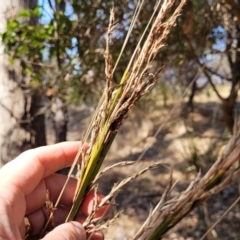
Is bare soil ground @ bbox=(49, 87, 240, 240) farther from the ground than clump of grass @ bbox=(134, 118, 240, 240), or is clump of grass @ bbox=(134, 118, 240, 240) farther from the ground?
clump of grass @ bbox=(134, 118, 240, 240)

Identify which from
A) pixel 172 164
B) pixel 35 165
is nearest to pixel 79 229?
pixel 35 165

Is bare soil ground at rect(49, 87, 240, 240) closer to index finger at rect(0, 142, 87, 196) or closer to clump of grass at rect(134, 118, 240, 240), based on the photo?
index finger at rect(0, 142, 87, 196)

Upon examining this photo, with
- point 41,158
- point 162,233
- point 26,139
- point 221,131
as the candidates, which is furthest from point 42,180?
point 221,131

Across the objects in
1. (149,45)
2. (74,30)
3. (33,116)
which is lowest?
(33,116)

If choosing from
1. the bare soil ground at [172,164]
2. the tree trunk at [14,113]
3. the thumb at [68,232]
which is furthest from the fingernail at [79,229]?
the tree trunk at [14,113]

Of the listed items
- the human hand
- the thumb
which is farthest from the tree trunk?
the thumb

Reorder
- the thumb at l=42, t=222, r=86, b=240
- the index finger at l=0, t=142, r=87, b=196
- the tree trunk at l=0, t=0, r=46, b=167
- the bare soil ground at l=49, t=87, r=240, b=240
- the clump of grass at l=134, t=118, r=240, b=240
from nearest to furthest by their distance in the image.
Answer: the clump of grass at l=134, t=118, r=240, b=240, the thumb at l=42, t=222, r=86, b=240, the index finger at l=0, t=142, r=87, b=196, the tree trunk at l=0, t=0, r=46, b=167, the bare soil ground at l=49, t=87, r=240, b=240

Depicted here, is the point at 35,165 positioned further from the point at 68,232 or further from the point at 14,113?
the point at 14,113

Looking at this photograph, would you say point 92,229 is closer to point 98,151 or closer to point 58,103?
point 98,151
